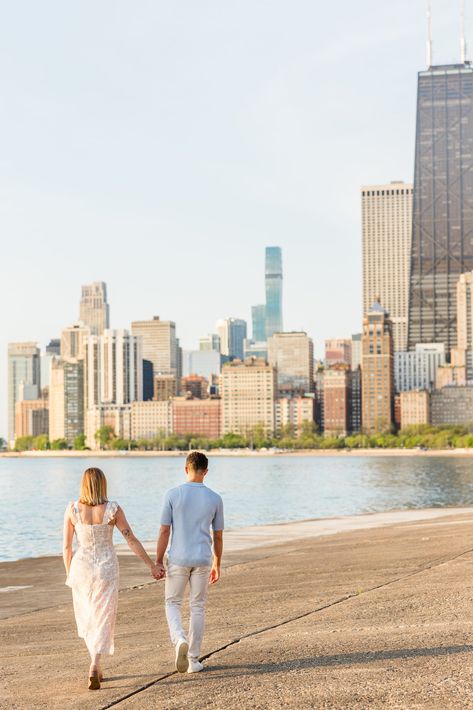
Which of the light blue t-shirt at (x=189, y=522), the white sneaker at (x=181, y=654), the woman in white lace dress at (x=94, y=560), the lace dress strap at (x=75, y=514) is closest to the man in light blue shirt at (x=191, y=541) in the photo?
the light blue t-shirt at (x=189, y=522)

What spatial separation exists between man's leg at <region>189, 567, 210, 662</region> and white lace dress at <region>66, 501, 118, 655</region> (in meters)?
0.75

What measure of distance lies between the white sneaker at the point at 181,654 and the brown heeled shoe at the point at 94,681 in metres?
0.76

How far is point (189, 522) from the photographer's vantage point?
37.2 ft

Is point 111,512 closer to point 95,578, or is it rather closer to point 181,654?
point 95,578

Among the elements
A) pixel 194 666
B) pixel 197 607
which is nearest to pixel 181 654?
pixel 194 666

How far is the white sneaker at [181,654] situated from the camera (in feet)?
35.7

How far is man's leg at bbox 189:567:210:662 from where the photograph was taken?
1118cm

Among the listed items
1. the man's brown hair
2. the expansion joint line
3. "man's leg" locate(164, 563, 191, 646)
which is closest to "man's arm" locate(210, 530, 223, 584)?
"man's leg" locate(164, 563, 191, 646)

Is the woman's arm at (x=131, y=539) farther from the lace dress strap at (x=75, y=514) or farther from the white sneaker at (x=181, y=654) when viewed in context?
the white sneaker at (x=181, y=654)

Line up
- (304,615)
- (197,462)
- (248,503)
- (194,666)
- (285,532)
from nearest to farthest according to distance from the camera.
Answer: (194,666)
(197,462)
(304,615)
(285,532)
(248,503)

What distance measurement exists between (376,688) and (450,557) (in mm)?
10958

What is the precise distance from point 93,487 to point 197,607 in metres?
1.59

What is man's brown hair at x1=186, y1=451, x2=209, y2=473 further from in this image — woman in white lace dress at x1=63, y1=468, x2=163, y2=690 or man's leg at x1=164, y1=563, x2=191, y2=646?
man's leg at x1=164, y1=563, x2=191, y2=646

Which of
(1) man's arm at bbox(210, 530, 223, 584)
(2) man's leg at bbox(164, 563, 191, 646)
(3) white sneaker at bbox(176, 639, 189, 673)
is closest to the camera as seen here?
(3) white sneaker at bbox(176, 639, 189, 673)
